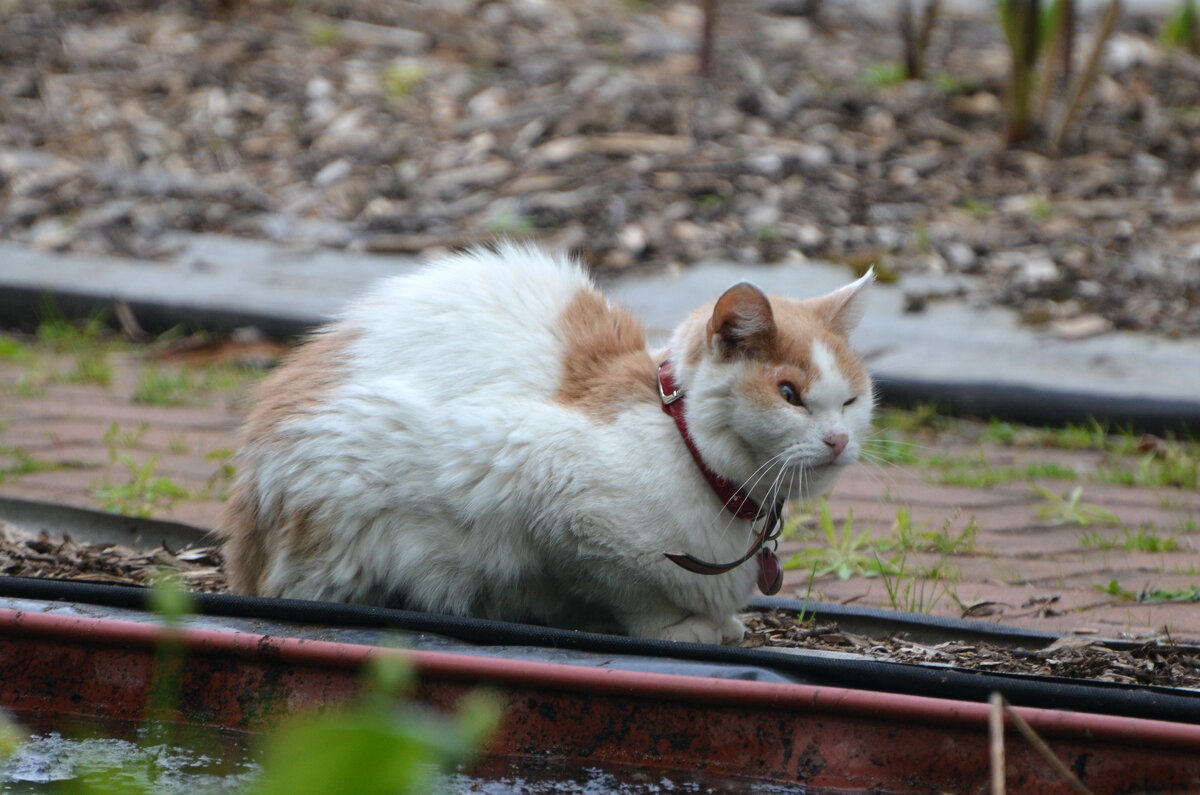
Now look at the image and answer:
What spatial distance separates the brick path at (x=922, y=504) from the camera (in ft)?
7.67

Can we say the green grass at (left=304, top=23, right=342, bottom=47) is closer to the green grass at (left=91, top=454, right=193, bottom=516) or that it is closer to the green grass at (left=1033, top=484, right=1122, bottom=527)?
the green grass at (left=91, top=454, right=193, bottom=516)

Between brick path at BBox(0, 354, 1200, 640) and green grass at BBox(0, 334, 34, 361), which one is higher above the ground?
green grass at BBox(0, 334, 34, 361)

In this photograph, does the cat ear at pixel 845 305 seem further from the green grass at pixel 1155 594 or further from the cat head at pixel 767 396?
the green grass at pixel 1155 594

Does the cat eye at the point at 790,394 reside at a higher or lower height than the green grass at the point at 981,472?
higher

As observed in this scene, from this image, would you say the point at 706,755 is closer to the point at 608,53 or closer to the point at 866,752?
the point at 866,752

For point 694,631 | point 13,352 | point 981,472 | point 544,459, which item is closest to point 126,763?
point 544,459

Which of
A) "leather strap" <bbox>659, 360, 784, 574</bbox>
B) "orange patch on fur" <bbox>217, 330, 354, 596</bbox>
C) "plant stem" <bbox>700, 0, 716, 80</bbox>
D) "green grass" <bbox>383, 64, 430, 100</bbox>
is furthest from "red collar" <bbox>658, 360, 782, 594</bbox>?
"green grass" <bbox>383, 64, 430, 100</bbox>

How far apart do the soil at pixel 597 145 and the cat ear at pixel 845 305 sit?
227 cm

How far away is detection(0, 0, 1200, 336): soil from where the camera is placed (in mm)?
4793

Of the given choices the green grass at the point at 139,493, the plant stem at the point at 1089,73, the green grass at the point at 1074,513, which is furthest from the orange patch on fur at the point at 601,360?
the plant stem at the point at 1089,73

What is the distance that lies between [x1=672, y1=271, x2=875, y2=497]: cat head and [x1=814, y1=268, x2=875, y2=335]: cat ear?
0.12m

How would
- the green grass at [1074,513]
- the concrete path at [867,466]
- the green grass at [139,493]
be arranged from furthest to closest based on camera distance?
the green grass at [1074,513]
the green grass at [139,493]
the concrete path at [867,466]

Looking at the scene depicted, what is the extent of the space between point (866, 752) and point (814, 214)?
374cm

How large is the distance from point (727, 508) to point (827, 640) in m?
0.31
